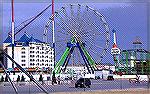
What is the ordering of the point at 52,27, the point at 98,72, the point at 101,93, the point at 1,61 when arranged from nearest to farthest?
the point at 1,61 → the point at 101,93 → the point at 52,27 → the point at 98,72

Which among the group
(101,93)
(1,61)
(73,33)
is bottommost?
(101,93)

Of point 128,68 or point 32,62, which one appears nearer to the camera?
point 128,68

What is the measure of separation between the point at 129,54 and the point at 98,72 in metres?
15.2

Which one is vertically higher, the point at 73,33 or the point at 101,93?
the point at 73,33

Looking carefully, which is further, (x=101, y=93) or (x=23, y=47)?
(x=23, y=47)

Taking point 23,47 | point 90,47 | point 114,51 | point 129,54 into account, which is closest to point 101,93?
point 114,51

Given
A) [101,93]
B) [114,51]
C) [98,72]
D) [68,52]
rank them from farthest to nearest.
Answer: [68,52], [98,72], [114,51], [101,93]

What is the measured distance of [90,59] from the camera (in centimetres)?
5166

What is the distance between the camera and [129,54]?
57.5m

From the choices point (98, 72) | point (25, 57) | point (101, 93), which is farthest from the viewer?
point (25, 57)

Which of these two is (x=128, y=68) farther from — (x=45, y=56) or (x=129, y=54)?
(x=45, y=56)

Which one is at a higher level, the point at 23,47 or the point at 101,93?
the point at 23,47

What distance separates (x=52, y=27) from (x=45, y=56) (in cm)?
1816

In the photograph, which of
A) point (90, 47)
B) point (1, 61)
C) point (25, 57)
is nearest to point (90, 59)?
point (90, 47)
